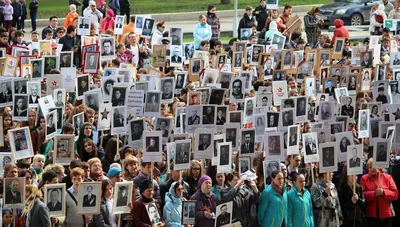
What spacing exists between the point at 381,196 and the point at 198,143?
9.80ft

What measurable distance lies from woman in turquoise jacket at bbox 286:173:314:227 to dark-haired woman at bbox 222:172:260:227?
531 mm

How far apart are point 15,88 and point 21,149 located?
3.63 m

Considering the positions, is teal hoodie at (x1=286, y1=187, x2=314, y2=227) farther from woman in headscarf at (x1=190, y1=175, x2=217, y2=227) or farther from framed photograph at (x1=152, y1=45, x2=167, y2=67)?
framed photograph at (x1=152, y1=45, x2=167, y2=67)

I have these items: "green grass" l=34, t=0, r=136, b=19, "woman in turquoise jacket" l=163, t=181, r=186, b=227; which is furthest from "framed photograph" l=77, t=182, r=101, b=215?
"green grass" l=34, t=0, r=136, b=19

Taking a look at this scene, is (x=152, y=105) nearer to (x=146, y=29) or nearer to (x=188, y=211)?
(x=188, y=211)

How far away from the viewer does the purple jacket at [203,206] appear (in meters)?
17.3

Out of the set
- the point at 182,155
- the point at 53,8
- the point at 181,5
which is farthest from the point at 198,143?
the point at 181,5

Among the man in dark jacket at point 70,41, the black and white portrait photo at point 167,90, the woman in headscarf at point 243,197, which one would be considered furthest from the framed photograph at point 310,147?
the man in dark jacket at point 70,41

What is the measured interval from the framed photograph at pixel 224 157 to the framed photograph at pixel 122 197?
175 cm

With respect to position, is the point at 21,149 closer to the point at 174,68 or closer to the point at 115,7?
the point at 174,68

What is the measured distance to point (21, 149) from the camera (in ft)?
59.4

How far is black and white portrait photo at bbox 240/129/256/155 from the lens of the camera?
62.4ft

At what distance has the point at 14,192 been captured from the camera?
15.7m

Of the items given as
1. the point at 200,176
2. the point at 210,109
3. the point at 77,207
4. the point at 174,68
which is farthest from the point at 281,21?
the point at 77,207
